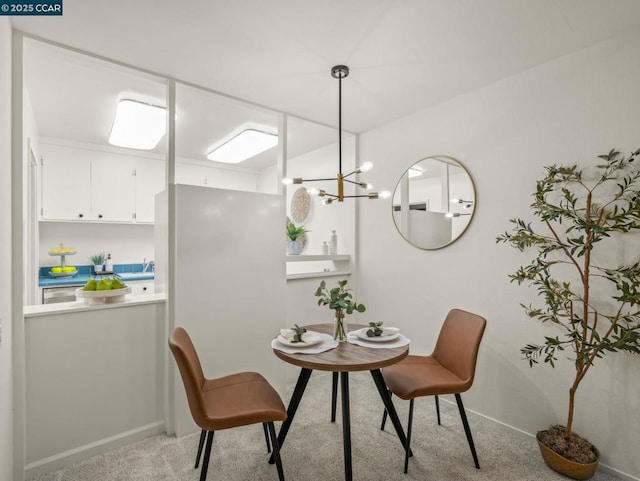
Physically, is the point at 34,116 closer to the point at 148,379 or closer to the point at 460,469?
the point at 148,379

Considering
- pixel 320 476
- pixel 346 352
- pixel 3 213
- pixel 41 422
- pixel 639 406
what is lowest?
pixel 320 476

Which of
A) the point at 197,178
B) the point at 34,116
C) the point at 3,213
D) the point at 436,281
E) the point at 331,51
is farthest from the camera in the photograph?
the point at 197,178

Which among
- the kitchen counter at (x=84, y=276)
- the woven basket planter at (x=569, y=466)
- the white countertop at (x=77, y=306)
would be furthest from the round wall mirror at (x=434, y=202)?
the kitchen counter at (x=84, y=276)

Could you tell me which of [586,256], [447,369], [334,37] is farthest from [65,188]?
[586,256]

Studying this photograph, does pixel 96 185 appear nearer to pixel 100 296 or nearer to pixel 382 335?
pixel 100 296

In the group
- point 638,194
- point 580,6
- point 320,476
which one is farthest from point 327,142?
point 320,476

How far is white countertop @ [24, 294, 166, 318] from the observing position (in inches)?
78.2

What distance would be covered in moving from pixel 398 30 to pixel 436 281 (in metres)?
1.87

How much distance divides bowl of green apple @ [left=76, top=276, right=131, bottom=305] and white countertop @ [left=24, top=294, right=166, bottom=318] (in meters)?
0.03

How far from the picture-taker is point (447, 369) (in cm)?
226

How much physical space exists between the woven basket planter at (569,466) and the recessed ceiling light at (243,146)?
11.3 feet

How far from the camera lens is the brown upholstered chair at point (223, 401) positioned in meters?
1.62

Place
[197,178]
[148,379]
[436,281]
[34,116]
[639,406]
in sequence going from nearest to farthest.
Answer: [639,406], [148,379], [436,281], [34,116], [197,178]

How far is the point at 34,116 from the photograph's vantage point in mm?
3176
